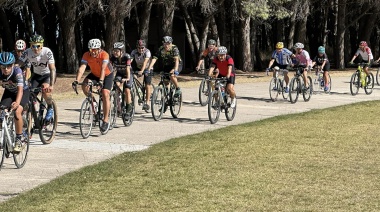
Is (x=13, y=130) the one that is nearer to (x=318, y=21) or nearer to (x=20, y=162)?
(x=20, y=162)

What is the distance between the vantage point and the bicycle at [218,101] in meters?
17.1

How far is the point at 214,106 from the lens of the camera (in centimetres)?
1731

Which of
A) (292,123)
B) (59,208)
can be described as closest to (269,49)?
(292,123)

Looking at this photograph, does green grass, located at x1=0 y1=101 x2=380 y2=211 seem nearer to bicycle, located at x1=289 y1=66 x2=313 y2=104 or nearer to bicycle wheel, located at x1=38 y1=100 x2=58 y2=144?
bicycle wheel, located at x1=38 y1=100 x2=58 y2=144

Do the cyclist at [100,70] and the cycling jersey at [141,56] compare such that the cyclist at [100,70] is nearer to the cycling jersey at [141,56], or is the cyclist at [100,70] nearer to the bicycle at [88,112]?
the bicycle at [88,112]

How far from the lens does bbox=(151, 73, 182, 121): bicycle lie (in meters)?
17.3

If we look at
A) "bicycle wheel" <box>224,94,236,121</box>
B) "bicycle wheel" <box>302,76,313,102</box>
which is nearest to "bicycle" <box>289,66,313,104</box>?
"bicycle wheel" <box>302,76,313,102</box>

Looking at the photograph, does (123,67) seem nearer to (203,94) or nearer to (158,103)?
(158,103)

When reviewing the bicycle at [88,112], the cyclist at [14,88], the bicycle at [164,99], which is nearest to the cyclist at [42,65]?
the bicycle at [88,112]

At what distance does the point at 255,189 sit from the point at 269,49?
5108cm

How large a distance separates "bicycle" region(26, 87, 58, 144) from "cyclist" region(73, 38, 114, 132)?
1.01 m

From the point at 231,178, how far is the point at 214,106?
23.5 feet

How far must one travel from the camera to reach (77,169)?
36.2ft

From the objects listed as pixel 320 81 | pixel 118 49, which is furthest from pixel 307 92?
pixel 118 49
